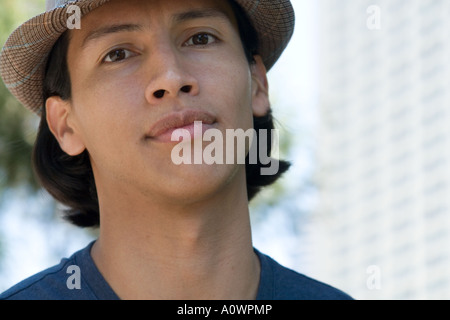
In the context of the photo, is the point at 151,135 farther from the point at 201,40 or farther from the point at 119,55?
the point at 201,40

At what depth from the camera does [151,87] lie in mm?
3418

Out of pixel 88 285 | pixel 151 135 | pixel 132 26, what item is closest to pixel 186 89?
pixel 151 135

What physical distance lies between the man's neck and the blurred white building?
181ft

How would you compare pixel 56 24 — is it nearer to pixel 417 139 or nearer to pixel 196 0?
pixel 196 0

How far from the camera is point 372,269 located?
4.43 m

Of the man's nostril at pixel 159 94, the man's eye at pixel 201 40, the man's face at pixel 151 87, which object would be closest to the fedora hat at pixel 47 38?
the man's face at pixel 151 87

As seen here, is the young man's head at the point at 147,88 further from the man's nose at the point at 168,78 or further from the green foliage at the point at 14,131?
the green foliage at the point at 14,131

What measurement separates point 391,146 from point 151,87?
6759 centimetres

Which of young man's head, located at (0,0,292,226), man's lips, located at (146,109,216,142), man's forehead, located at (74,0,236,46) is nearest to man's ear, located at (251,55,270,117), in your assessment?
young man's head, located at (0,0,292,226)

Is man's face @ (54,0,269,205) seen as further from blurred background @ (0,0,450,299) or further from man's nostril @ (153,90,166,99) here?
blurred background @ (0,0,450,299)

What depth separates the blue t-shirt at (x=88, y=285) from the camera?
141 inches

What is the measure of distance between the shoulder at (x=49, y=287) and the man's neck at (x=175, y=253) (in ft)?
0.48
